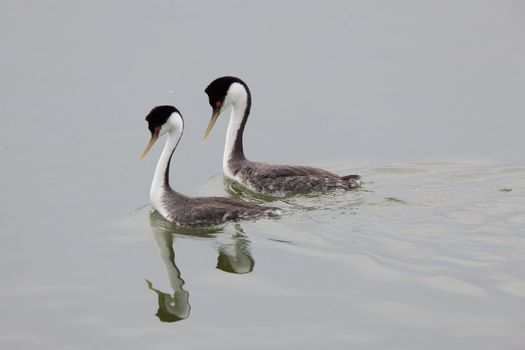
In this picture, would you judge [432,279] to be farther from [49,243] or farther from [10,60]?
[10,60]

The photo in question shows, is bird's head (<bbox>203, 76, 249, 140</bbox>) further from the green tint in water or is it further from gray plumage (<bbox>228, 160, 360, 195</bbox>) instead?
the green tint in water

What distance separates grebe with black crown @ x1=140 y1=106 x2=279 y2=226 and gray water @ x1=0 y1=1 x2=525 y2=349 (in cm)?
18

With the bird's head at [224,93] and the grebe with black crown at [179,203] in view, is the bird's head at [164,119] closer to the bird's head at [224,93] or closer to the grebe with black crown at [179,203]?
the grebe with black crown at [179,203]

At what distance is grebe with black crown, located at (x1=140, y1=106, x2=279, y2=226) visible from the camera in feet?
38.2

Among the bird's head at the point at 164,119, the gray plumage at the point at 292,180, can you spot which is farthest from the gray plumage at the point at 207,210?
the gray plumage at the point at 292,180

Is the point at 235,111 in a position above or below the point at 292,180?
above

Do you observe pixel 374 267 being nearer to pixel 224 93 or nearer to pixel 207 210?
pixel 207 210

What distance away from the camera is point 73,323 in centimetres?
955

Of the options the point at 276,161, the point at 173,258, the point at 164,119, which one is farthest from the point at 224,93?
the point at 173,258

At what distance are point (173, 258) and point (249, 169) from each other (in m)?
2.61

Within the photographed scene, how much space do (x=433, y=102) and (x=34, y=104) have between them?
20.7 feet

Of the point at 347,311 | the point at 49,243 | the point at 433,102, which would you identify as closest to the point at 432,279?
the point at 347,311

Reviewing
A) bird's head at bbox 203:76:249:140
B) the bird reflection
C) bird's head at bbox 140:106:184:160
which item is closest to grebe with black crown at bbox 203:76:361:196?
bird's head at bbox 203:76:249:140

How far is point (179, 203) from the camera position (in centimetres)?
1183
